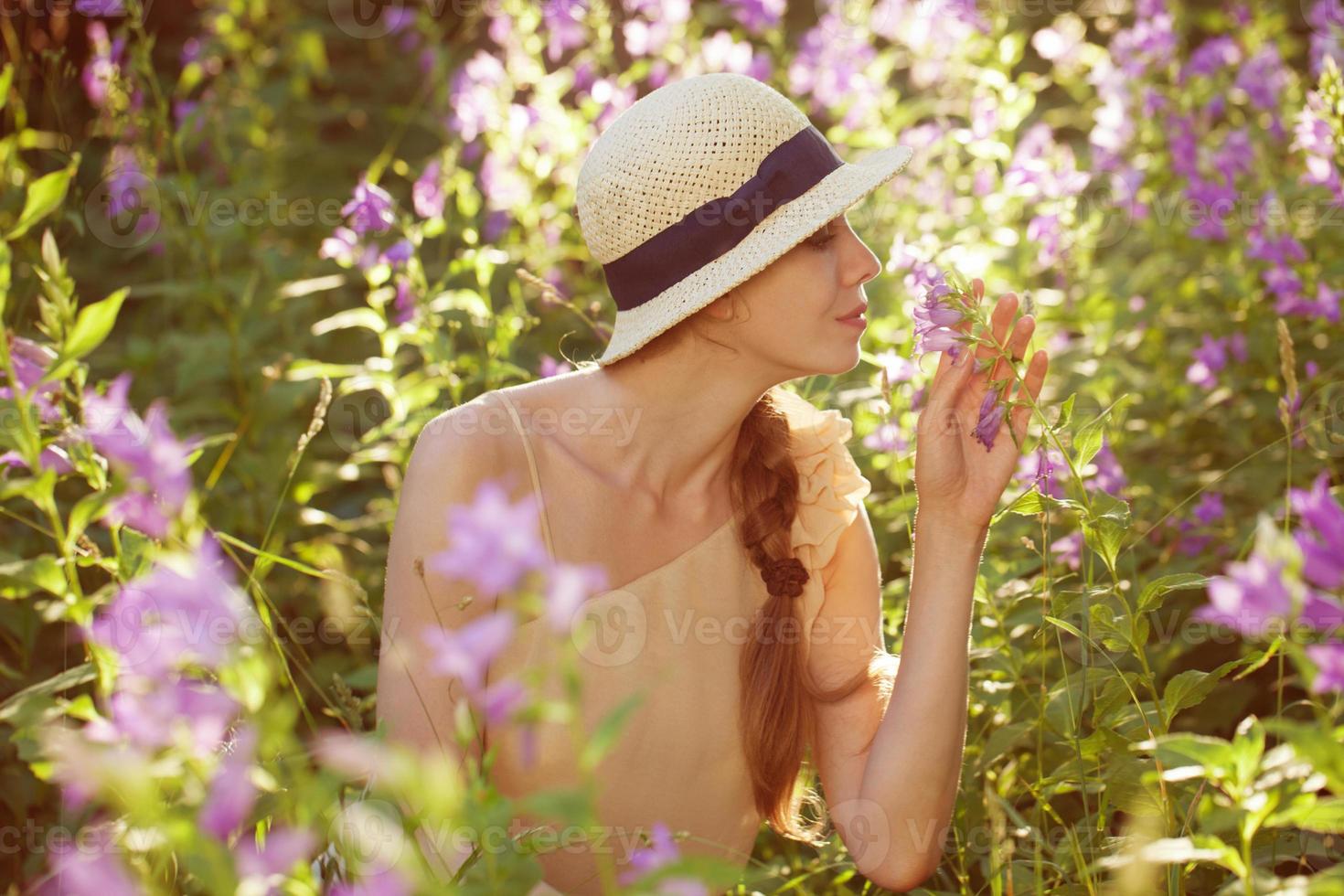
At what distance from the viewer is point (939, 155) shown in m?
3.99

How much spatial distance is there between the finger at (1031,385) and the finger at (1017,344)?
0.02 meters

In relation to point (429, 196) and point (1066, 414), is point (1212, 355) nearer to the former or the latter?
point (1066, 414)

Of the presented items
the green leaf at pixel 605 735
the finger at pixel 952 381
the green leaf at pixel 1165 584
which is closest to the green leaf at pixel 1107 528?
the green leaf at pixel 1165 584

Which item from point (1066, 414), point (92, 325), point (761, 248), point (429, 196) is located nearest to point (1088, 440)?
point (1066, 414)

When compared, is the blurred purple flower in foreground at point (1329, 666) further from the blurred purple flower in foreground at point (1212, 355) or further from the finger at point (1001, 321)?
the blurred purple flower in foreground at point (1212, 355)

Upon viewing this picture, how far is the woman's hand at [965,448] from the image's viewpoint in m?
1.84

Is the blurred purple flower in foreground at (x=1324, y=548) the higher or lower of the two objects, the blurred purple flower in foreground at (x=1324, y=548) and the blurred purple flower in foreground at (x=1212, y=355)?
the higher

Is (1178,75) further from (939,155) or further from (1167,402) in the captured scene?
(1167,402)

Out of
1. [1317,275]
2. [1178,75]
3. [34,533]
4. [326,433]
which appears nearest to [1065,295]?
[1317,275]

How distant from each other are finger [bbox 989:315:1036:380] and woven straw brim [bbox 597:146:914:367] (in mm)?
336

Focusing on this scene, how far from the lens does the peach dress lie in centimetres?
204

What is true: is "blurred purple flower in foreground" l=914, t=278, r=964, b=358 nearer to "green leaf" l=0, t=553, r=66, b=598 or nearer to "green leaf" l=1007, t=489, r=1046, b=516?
"green leaf" l=1007, t=489, r=1046, b=516

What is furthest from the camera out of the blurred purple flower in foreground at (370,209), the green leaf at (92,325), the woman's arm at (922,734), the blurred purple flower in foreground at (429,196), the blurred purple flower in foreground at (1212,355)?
the blurred purple flower in foreground at (1212,355)

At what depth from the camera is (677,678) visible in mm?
A: 2133
